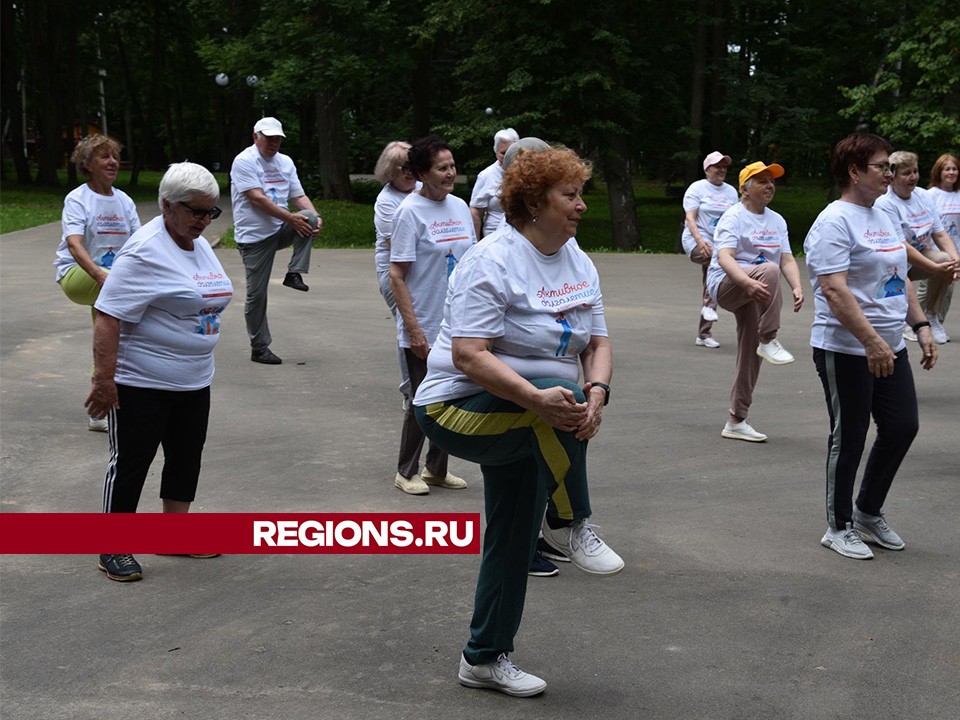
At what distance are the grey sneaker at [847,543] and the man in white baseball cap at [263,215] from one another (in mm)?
6462

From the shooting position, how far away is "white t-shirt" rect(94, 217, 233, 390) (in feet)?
17.6

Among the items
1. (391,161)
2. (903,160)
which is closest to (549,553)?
(391,161)

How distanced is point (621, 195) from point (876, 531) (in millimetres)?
22351

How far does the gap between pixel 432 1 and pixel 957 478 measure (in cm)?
2494

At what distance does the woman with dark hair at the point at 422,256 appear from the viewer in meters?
6.83

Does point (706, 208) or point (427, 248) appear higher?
point (427, 248)

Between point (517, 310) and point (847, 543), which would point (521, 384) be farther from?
point (847, 543)

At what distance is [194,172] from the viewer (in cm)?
541

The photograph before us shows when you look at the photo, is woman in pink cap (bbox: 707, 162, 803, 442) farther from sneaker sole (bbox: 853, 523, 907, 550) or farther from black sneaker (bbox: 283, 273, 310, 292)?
black sneaker (bbox: 283, 273, 310, 292)

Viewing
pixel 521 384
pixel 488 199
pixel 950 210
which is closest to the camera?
pixel 521 384

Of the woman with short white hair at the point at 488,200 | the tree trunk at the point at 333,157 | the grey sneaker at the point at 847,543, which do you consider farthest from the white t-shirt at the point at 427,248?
the tree trunk at the point at 333,157

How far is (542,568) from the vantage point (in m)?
5.63

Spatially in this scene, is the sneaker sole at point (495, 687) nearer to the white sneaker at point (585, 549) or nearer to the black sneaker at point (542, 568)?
the white sneaker at point (585, 549)

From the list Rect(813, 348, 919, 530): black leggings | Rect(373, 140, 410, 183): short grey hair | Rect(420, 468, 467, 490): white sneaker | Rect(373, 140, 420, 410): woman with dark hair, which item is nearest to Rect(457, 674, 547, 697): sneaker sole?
Rect(813, 348, 919, 530): black leggings
